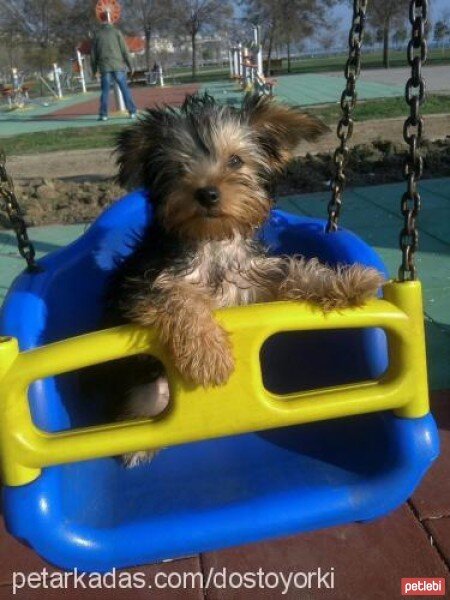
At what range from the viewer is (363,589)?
2.58 m

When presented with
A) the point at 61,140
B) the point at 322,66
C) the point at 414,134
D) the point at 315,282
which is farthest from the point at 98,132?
the point at 322,66

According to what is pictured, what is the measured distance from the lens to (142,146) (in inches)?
120

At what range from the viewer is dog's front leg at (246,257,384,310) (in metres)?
2.10

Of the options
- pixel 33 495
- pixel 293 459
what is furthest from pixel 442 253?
pixel 33 495

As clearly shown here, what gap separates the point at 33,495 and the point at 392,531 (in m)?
1.53

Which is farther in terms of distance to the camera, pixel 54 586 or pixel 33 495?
pixel 54 586

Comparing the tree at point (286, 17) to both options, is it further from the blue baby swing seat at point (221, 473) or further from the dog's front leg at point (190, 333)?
the dog's front leg at point (190, 333)

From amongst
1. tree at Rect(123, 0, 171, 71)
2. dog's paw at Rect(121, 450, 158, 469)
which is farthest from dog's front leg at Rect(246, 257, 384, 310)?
tree at Rect(123, 0, 171, 71)

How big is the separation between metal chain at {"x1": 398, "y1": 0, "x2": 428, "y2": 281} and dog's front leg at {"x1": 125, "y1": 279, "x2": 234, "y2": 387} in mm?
598

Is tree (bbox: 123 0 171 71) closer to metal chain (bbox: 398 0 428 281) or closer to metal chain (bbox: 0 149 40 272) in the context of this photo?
metal chain (bbox: 0 149 40 272)

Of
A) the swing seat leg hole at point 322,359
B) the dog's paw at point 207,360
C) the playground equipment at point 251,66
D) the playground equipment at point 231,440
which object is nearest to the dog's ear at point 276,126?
the playground equipment at point 231,440

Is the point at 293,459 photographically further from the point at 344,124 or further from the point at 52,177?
the point at 52,177

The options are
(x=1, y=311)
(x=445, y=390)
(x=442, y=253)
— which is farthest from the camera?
(x=442, y=253)

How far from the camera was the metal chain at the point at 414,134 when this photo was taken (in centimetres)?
200
